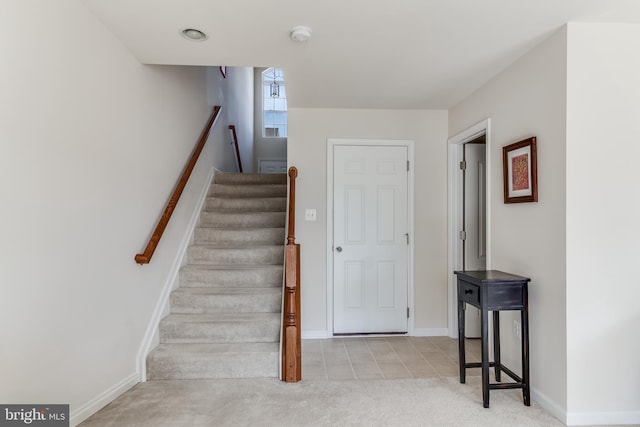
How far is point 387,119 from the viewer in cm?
369

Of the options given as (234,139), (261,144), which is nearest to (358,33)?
(234,139)

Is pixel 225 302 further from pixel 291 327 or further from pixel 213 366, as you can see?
pixel 291 327

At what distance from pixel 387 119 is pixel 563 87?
179cm

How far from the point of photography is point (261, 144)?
6785 mm

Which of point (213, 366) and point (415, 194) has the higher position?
point (415, 194)

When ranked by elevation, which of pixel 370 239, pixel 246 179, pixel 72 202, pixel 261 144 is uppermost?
pixel 261 144

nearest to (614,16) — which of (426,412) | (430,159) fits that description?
(430,159)

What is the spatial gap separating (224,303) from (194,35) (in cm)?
203

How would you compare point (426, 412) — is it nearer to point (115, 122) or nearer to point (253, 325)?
point (253, 325)

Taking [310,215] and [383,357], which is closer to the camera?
[383,357]

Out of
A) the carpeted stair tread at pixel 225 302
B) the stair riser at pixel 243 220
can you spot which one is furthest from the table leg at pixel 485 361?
the stair riser at pixel 243 220

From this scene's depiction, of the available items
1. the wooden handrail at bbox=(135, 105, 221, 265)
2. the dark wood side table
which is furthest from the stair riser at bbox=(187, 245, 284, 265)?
the dark wood side table

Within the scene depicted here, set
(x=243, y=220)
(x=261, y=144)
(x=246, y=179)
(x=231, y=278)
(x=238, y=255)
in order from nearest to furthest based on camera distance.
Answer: (x=231, y=278) < (x=238, y=255) < (x=243, y=220) < (x=246, y=179) < (x=261, y=144)

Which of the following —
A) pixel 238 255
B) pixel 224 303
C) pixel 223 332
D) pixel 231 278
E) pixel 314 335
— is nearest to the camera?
pixel 223 332
